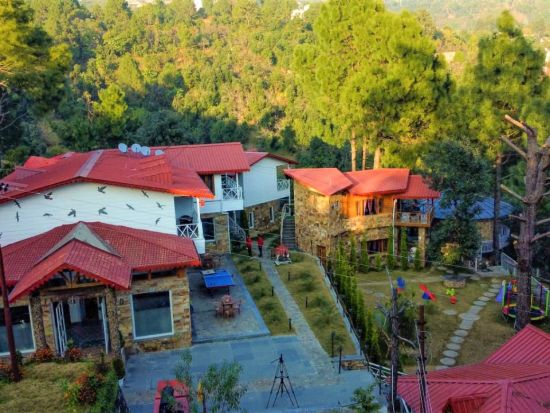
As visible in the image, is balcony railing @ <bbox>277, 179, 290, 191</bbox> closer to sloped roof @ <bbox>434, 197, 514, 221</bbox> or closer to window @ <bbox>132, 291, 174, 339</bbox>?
sloped roof @ <bbox>434, 197, 514, 221</bbox>

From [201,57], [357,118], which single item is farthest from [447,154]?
[201,57]

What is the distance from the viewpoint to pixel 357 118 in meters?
32.9

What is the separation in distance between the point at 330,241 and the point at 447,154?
312 inches

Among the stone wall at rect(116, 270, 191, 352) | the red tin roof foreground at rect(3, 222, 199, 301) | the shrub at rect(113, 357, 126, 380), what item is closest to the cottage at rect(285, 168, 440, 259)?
the red tin roof foreground at rect(3, 222, 199, 301)

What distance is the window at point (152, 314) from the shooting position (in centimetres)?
1784

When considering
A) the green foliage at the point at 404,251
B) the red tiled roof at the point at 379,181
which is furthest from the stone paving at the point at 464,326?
the red tiled roof at the point at 379,181

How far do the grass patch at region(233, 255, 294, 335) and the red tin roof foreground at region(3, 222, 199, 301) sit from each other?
166 inches

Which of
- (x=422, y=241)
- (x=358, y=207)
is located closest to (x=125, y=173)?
Result: (x=358, y=207)

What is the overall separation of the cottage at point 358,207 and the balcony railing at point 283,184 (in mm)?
4621

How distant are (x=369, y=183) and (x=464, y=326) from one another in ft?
33.6

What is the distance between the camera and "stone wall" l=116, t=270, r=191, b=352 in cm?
1762

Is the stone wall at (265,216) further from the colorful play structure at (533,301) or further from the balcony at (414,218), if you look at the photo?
the colorful play structure at (533,301)

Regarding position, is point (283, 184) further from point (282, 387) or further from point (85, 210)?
point (282, 387)

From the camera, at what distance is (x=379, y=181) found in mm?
30406
